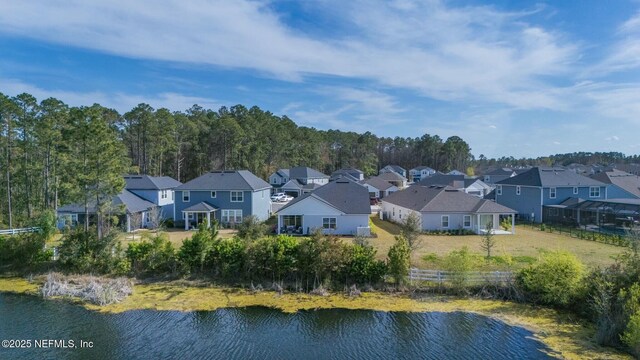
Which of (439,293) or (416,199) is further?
(416,199)

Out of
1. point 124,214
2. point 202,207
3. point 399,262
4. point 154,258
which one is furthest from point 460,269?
point 124,214

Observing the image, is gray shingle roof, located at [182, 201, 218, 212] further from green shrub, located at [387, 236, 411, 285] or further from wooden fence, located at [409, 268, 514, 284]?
wooden fence, located at [409, 268, 514, 284]

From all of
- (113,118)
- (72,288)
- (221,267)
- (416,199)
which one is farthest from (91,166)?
(113,118)

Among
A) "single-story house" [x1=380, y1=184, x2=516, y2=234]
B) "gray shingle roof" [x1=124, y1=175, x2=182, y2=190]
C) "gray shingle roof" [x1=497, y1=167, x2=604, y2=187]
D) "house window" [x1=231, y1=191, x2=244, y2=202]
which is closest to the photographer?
"single-story house" [x1=380, y1=184, x2=516, y2=234]

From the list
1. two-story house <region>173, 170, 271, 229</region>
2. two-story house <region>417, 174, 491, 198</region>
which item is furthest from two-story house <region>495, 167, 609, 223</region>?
two-story house <region>173, 170, 271, 229</region>

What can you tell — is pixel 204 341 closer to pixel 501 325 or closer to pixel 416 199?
pixel 501 325
